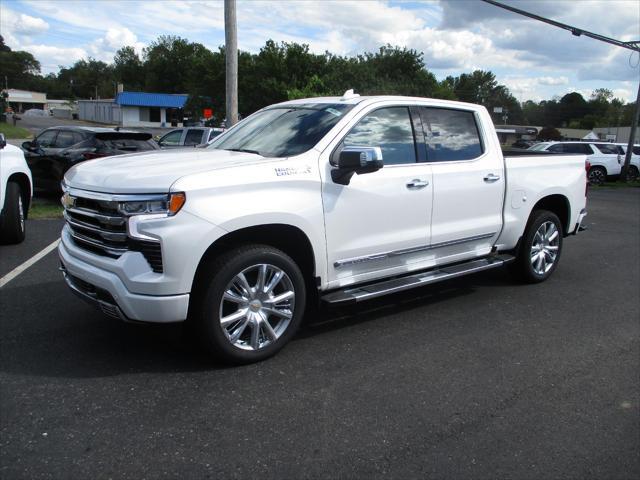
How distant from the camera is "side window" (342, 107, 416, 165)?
464cm

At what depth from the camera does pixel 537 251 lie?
21.1ft

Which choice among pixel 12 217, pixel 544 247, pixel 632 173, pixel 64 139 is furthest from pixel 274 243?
pixel 632 173

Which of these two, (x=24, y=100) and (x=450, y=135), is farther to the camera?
(x=24, y=100)

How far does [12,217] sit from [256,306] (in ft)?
16.1

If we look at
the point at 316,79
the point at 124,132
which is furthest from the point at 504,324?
the point at 316,79

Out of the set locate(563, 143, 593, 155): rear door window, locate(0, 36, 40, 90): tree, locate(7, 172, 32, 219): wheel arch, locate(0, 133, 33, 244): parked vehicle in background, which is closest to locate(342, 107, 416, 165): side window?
locate(0, 133, 33, 244): parked vehicle in background

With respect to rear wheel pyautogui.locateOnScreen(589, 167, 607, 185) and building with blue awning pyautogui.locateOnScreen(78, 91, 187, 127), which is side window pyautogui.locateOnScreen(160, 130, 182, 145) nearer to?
rear wheel pyautogui.locateOnScreen(589, 167, 607, 185)

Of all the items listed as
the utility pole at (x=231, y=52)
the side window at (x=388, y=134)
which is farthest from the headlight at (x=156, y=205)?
the utility pole at (x=231, y=52)

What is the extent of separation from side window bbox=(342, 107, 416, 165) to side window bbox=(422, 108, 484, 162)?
0.22m

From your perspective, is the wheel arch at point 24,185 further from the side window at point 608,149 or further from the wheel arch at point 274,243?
the side window at point 608,149

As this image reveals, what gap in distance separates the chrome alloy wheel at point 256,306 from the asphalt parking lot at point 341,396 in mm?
232

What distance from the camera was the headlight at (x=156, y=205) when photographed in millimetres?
3571

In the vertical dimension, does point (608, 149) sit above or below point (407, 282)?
above

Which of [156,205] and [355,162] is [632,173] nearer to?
[355,162]
